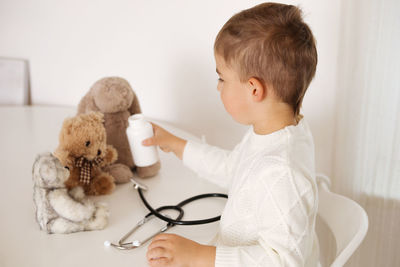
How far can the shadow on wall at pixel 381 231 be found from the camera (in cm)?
98

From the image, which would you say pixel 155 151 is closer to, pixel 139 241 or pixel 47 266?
pixel 139 241

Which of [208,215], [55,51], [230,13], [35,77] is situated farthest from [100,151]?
[35,77]

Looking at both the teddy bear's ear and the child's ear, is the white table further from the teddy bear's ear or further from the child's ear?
the child's ear

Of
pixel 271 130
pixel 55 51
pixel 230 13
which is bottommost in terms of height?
pixel 271 130

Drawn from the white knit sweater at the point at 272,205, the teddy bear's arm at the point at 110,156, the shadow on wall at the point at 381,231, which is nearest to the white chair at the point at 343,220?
the white knit sweater at the point at 272,205

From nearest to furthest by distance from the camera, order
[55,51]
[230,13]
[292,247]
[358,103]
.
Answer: [292,247]
[358,103]
[230,13]
[55,51]

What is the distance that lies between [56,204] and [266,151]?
42cm

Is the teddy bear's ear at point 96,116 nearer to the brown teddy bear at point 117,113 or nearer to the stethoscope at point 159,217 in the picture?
the brown teddy bear at point 117,113

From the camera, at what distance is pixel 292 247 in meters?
0.63

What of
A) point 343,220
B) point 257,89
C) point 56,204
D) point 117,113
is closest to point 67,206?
point 56,204

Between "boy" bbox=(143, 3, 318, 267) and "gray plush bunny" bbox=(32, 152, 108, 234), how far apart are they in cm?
18

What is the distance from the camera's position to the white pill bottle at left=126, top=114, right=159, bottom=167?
89 centimetres

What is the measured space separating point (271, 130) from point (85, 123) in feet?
1.37

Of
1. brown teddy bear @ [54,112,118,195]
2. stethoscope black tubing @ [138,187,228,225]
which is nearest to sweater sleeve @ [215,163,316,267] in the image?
stethoscope black tubing @ [138,187,228,225]
